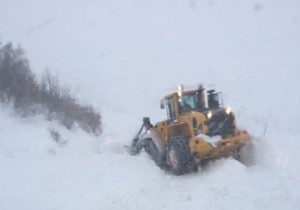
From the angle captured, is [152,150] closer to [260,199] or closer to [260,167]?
[260,167]

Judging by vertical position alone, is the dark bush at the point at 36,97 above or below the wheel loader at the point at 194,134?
above

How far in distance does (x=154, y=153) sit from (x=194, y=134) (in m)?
2.10

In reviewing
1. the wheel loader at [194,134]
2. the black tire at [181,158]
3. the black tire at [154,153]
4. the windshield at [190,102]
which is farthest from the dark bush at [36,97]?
the black tire at [181,158]

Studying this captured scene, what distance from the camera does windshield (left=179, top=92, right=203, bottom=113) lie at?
14.6 metres

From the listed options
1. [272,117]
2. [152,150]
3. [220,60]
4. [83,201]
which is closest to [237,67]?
[220,60]

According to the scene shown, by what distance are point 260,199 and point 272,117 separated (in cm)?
1661

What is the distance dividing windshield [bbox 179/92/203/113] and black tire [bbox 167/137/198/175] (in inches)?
53.0

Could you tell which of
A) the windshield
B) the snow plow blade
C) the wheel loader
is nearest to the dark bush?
the wheel loader

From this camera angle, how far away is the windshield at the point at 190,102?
47.9ft

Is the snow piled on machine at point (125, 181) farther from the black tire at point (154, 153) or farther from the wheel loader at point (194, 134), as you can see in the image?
the wheel loader at point (194, 134)

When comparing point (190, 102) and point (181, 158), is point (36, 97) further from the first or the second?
point (181, 158)

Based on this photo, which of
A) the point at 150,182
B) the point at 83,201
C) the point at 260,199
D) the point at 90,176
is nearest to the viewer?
the point at 260,199

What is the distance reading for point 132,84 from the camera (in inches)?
1693

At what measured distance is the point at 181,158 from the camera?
13070mm
